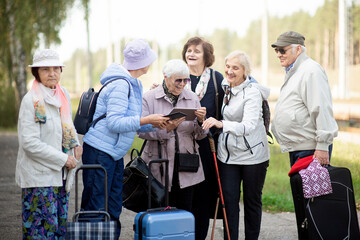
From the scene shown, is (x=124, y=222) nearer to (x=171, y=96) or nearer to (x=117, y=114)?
(x=171, y=96)

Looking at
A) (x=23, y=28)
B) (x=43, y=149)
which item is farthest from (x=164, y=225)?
(x=23, y=28)

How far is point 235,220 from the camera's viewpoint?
17.4 feet

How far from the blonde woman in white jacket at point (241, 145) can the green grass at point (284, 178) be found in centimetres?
257

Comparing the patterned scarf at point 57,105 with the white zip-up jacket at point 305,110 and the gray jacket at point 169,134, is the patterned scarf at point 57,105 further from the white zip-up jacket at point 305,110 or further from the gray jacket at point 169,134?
the white zip-up jacket at point 305,110

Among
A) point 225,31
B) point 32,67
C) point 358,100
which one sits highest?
point 225,31

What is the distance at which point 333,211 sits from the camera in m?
4.99

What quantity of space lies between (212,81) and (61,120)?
5.77 ft

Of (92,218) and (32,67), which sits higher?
(32,67)

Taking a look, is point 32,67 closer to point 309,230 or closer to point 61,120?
point 61,120

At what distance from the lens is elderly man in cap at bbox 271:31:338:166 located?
4.86m

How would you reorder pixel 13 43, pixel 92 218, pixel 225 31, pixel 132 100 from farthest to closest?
1. pixel 225 31
2. pixel 13 43
3. pixel 132 100
4. pixel 92 218

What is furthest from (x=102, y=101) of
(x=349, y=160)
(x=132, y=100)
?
(x=349, y=160)

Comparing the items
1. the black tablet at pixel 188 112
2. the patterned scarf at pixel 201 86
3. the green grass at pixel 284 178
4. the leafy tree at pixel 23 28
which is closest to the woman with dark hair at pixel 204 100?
the patterned scarf at pixel 201 86

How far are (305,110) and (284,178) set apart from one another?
16.3ft
